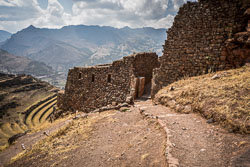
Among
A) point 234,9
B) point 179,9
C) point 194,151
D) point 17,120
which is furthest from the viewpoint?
point 17,120

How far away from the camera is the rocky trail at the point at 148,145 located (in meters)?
3.65

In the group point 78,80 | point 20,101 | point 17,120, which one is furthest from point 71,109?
point 20,101

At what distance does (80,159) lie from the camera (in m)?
5.46

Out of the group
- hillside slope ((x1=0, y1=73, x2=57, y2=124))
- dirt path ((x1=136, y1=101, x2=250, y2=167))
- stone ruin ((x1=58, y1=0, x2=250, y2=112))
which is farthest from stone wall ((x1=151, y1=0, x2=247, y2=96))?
hillside slope ((x1=0, y1=73, x2=57, y2=124))

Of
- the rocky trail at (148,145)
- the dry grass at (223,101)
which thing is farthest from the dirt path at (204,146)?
the dry grass at (223,101)

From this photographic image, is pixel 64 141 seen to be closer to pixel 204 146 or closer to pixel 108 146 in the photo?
A: pixel 108 146

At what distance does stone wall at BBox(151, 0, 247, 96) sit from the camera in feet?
25.9

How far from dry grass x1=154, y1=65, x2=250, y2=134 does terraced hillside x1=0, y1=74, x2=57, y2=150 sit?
109ft

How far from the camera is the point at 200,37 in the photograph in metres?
8.71

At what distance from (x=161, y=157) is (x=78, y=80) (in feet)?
45.3

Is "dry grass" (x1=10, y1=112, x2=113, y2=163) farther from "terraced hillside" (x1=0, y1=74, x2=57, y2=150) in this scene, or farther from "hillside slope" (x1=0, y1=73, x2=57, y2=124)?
"hillside slope" (x1=0, y1=73, x2=57, y2=124)

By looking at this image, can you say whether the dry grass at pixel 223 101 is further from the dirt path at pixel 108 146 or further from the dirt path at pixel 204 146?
the dirt path at pixel 108 146

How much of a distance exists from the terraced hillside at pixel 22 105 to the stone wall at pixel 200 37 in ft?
105

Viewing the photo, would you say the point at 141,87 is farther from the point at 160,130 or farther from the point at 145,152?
the point at 145,152
